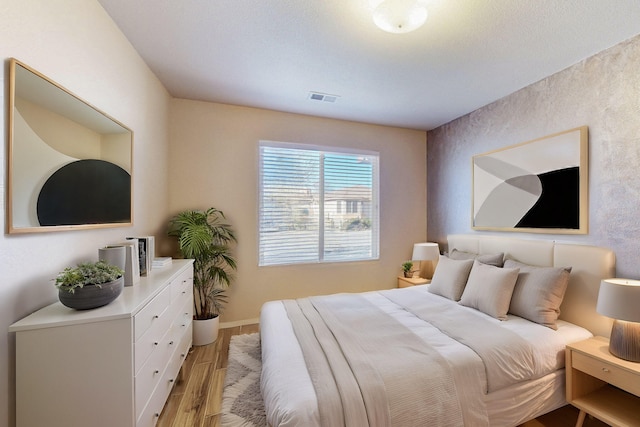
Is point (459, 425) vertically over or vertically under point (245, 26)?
under

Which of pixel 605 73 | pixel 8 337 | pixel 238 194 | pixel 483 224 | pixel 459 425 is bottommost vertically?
pixel 459 425

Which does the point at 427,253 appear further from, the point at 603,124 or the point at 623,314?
the point at 603,124

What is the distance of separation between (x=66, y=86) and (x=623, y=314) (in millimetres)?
3469

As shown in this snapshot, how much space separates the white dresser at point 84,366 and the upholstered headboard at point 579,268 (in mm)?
3080

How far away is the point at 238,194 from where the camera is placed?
3.23m

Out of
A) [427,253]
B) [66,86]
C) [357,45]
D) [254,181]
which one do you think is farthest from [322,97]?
[427,253]

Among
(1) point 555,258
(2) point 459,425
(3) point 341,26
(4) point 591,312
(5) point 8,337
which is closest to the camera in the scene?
(5) point 8,337

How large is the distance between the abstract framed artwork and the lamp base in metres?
0.80

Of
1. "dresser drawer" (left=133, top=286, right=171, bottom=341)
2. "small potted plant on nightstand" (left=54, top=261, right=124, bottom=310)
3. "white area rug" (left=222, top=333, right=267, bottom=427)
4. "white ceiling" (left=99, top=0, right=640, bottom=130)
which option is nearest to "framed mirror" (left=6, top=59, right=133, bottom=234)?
"small potted plant on nightstand" (left=54, top=261, right=124, bottom=310)

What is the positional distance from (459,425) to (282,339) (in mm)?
1101

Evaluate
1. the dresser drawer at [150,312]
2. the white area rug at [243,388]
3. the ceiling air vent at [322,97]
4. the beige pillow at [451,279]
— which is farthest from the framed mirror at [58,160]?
the beige pillow at [451,279]

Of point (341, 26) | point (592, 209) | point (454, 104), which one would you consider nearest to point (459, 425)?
point (592, 209)

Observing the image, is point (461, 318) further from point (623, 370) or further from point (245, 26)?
point (245, 26)

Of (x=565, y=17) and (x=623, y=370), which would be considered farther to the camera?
(x=565, y=17)
